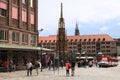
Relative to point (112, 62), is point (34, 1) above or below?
above

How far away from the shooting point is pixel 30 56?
5722cm

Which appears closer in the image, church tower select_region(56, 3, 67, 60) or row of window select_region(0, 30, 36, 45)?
row of window select_region(0, 30, 36, 45)

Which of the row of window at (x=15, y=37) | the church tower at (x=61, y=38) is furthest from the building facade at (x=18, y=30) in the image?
the church tower at (x=61, y=38)

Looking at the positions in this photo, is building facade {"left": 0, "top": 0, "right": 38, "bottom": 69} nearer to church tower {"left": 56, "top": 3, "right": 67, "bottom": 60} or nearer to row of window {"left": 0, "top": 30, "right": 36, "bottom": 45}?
row of window {"left": 0, "top": 30, "right": 36, "bottom": 45}

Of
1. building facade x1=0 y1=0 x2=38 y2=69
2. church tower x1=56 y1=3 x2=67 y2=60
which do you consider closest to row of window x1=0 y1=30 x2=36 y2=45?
building facade x1=0 y1=0 x2=38 y2=69

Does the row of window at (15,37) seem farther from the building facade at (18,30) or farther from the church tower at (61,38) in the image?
the church tower at (61,38)

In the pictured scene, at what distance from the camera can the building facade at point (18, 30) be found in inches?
1923

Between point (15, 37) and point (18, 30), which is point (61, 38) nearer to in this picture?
point (18, 30)

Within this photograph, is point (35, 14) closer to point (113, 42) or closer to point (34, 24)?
point (34, 24)

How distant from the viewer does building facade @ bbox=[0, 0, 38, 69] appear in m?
48.8

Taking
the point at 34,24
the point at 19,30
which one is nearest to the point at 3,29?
the point at 19,30

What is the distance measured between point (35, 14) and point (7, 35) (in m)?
12.9

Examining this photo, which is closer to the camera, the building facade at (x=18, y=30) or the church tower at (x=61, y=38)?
the building facade at (x=18, y=30)

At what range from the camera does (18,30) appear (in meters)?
54.0
